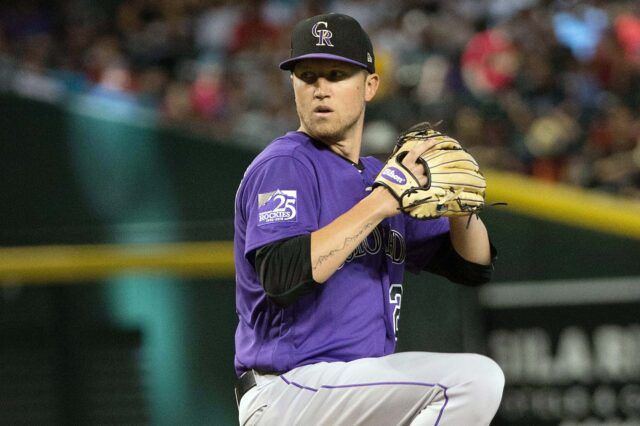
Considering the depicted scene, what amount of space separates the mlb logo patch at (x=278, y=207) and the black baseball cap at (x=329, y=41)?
0.41 metres

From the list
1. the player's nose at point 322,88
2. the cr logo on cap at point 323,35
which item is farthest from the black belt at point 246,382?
the cr logo on cap at point 323,35

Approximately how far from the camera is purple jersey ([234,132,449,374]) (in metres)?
3.04

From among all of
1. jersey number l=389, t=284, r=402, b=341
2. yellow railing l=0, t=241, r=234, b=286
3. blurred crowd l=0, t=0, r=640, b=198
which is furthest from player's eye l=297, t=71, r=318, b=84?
blurred crowd l=0, t=0, r=640, b=198

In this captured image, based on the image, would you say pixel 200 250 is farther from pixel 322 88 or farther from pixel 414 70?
pixel 322 88

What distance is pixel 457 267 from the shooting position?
11.5ft

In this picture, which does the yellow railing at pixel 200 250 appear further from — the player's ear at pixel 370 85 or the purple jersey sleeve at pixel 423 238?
the player's ear at pixel 370 85

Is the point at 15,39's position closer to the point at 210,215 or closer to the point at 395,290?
the point at 210,215

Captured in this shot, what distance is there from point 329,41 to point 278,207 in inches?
20.4

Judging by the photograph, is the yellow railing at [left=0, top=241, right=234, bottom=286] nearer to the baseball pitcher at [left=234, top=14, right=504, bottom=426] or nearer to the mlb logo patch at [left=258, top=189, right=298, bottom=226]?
the baseball pitcher at [left=234, top=14, right=504, bottom=426]

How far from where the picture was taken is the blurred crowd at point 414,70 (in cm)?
716

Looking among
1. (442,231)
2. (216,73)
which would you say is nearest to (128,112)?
(216,73)

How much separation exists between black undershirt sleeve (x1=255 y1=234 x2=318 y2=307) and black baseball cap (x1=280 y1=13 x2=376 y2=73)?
0.55 meters

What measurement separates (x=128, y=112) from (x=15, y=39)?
14.5ft

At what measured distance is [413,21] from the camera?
356 inches
